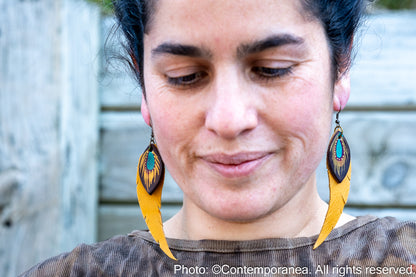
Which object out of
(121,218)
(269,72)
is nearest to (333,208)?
(269,72)

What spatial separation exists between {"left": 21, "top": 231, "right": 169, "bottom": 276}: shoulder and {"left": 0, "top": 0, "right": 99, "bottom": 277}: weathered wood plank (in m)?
0.57

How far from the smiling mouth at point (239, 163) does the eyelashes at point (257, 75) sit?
0.56 feet

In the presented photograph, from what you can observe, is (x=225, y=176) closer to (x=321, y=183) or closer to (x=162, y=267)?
(x=162, y=267)

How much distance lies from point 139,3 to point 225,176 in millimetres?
509

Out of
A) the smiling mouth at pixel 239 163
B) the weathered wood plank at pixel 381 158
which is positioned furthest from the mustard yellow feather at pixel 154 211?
the weathered wood plank at pixel 381 158

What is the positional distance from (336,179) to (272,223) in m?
0.20

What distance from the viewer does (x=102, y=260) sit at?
1.37m

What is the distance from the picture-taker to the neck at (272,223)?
1305mm

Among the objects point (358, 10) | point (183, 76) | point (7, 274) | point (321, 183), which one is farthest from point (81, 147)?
point (358, 10)

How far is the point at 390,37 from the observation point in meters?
2.32

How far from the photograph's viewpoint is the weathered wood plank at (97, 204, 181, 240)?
245 centimetres

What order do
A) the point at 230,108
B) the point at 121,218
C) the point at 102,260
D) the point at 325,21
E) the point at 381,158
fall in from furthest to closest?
1. the point at 121,218
2. the point at 381,158
3. the point at 102,260
4. the point at 325,21
5. the point at 230,108

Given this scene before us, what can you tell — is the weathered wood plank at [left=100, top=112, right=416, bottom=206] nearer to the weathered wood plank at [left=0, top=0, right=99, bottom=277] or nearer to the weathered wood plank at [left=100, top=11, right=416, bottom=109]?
the weathered wood plank at [left=100, top=11, right=416, bottom=109]

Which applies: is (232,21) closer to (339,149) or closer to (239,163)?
(239,163)
